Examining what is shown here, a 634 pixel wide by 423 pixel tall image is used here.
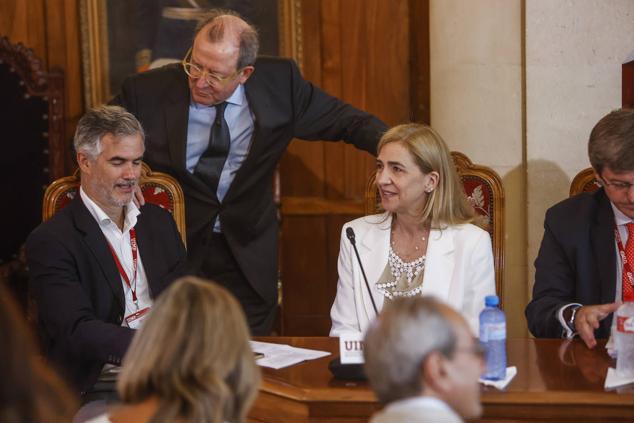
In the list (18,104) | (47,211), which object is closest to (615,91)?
(47,211)

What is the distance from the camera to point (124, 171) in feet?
11.4

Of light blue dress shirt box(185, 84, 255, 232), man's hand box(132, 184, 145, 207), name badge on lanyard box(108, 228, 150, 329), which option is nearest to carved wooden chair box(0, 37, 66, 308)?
light blue dress shirt box(185, 84, 255, 232)

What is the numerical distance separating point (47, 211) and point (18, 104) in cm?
136

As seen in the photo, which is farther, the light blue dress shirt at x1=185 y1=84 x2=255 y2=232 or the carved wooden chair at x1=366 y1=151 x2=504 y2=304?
the light blue dress shirt at x1=185 y1=84 x2=255 y2=232

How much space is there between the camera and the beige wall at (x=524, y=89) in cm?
443

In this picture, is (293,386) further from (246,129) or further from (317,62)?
(317,62)

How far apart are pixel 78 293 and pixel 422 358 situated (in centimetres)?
177

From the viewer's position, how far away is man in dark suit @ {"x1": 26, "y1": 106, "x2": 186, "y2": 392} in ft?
10.6

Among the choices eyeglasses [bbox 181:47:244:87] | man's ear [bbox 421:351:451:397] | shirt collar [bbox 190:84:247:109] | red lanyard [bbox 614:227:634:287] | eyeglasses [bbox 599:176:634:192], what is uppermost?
eyeglasses [bbox 181:47:244:87]

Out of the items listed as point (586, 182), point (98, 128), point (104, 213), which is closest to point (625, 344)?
point (586, 182)

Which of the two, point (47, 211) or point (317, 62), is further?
point (317, 62)

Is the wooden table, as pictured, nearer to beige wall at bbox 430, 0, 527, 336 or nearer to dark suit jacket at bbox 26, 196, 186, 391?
dark suit jacket at bbox 26, 196, 186, 391

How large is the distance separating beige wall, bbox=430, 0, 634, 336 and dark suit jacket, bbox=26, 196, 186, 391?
178cm

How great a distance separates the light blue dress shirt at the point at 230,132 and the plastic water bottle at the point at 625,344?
6.35 feet
